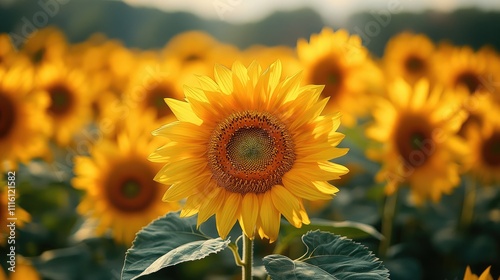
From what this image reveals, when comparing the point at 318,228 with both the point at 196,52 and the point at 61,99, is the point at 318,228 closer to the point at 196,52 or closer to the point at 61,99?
the point at 61,99

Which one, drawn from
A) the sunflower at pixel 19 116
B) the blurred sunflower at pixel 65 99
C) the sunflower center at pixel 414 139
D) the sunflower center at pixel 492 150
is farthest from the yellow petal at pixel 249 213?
the blurred sunflower at pixel 65 99

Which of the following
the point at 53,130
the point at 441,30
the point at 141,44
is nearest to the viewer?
the point at 53,130

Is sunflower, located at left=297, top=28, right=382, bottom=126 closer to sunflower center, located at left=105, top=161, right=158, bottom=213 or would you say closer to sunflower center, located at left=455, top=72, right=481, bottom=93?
sunflower center, located at left=455, top=72, right=481, bottom=93

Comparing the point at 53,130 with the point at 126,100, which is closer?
the point at 126,100

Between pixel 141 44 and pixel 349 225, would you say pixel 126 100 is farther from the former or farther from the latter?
pixel 141 44

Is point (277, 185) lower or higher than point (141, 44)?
lower

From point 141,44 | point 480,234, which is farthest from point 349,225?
point 141,44

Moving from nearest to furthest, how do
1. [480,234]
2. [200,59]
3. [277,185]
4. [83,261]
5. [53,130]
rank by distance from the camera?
[277,185] → [83,261] → [480,234] → [53,130] → [200,59]
